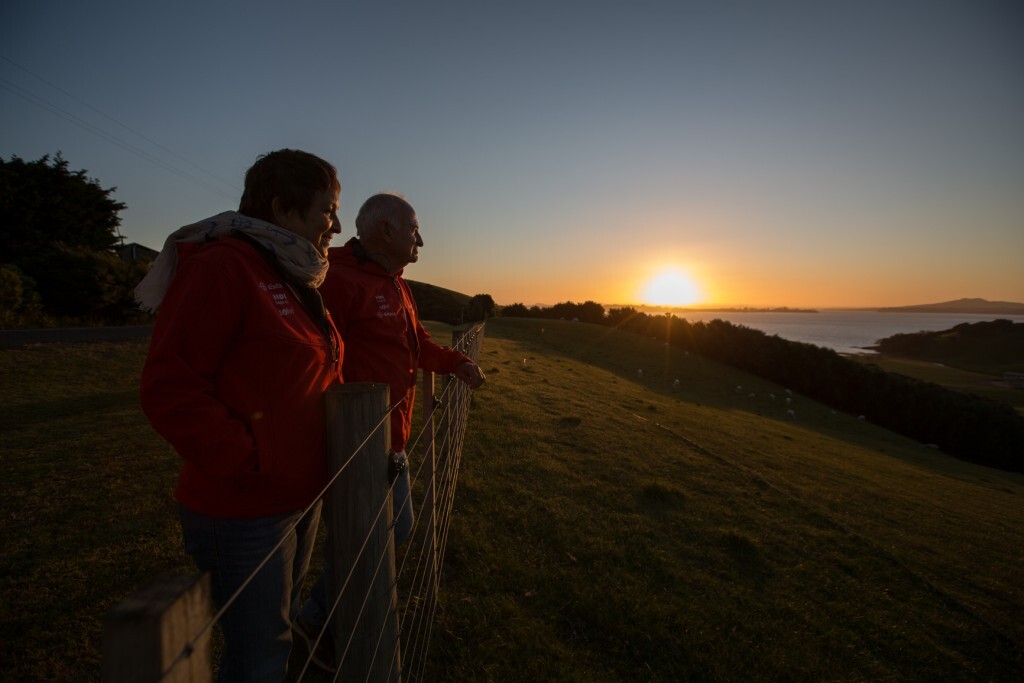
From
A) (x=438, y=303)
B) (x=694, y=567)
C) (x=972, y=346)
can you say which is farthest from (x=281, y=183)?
(x=972, y=346)

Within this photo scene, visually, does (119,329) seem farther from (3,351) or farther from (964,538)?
(964,538)

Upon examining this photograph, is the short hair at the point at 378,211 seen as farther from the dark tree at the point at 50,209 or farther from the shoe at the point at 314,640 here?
the dark tree at the point at 50,209

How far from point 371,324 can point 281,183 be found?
2.93ft

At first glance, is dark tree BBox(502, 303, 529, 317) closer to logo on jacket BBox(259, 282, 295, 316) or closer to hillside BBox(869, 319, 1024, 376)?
logo on jacket BBox(259, 282, 295, 316)

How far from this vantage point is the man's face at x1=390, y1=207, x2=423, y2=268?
2.77m

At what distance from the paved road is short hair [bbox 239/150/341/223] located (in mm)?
12370

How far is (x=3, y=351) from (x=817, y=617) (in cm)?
1425

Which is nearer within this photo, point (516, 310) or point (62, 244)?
point (62, 244)

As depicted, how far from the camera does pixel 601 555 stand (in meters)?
4.57

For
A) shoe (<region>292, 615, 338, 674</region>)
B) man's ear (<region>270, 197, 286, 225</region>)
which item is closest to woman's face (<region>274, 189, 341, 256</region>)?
man's ear (<region>270, 197, 286, 225</region>)

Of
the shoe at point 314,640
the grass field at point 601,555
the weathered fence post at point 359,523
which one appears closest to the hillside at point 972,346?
the grass field at point 601,555

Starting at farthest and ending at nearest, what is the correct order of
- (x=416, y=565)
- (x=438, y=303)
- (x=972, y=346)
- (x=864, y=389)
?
(x=972, y=346) → (x=438, y=303) → (x=864, y=389) → (x=416, y=565)

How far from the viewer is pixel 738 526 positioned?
232 inches

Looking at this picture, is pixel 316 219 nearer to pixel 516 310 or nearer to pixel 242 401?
pixel 242 401
